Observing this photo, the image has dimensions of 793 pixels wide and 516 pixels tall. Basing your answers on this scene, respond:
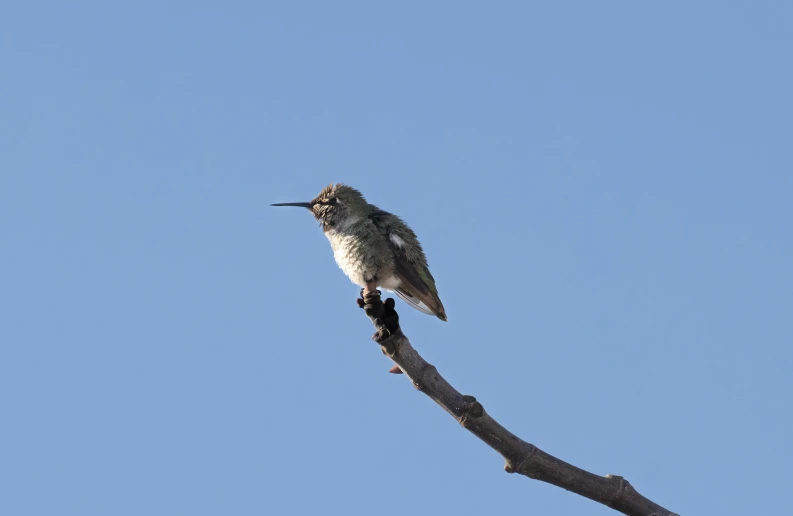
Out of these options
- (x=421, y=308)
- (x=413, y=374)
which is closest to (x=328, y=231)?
(x=421, y=308)

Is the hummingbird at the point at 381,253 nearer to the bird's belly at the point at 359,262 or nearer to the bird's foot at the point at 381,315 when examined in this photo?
the bird's belly at the point at 359,262

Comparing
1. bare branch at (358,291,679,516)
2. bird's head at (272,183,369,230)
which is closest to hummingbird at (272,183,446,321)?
bird's head at (272,183,369,230)

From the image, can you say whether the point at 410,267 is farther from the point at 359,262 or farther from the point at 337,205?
the point at 337,205

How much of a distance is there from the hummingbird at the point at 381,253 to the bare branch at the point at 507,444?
2.88 metres

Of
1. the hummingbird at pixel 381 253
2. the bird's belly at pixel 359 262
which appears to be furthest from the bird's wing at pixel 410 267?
the bird's belly at pixel 359 262

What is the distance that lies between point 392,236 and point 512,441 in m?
4.55

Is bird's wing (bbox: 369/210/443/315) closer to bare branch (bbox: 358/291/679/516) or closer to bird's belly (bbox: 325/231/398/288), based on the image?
bird's belly (bbox: 325/231/398/288)

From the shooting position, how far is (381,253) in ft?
31.4

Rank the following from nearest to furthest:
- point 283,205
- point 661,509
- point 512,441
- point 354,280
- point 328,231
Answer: point 661,509 → point 512,441 → point 354,280 → point 328,231 → point 283,205

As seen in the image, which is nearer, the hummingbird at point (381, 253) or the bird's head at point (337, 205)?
the hummingbird at point (381, 253)

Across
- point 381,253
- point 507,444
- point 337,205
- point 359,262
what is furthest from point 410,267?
point 507,444

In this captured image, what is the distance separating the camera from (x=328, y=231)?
35.0 feet

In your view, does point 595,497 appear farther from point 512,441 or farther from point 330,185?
point 330,185

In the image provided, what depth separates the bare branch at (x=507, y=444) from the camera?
207 inches
